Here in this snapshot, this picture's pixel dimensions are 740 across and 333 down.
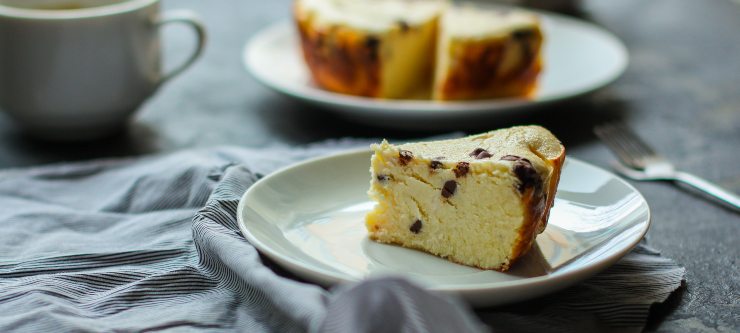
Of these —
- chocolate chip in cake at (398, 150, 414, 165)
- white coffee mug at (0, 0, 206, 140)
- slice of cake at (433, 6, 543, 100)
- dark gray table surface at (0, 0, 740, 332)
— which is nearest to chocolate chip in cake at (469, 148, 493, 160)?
chocolate chip in cake at (398, 150, 414, 165)

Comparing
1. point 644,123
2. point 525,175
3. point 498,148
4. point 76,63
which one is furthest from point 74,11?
point 644,123

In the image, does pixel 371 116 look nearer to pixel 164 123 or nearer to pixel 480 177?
pixel 164 123

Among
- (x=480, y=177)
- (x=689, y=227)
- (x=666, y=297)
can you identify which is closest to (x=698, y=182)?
(x=689, y=227)

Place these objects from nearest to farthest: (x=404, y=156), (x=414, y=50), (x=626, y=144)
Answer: (x=404, y=156), (x=626, y=144), (x=414, y=50)

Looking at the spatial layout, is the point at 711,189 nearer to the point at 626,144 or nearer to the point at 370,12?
the point at 626,144

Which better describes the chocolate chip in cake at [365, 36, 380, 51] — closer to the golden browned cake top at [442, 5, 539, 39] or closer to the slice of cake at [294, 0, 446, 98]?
the slice of cake at [294, 0, 446, 98]

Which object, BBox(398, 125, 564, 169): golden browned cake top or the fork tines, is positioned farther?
the fork tines

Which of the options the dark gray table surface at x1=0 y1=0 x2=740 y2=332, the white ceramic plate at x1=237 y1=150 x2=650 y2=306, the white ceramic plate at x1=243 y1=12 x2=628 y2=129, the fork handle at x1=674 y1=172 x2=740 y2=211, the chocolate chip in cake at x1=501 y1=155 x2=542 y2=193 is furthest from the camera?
the white ceramic plate at x1=243 y1=12 x2=628 y2=129
